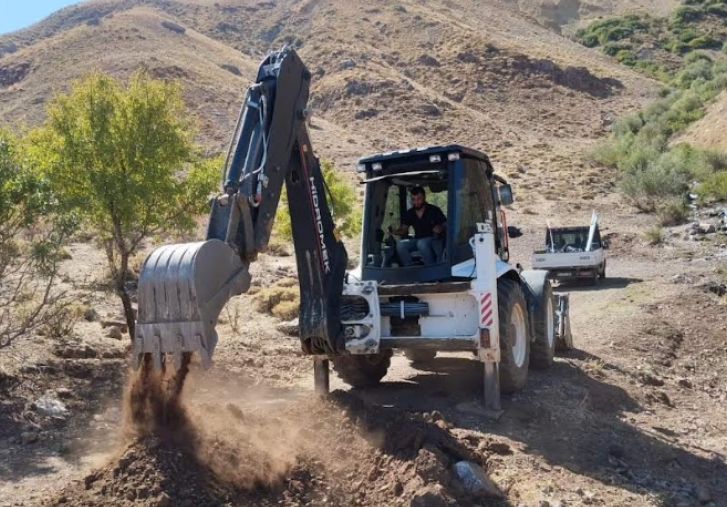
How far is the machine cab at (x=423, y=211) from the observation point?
9101 millimetres

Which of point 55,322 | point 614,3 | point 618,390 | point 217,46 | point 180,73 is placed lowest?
point 618,390

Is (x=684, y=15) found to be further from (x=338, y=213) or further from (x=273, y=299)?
(x=273, y=299)

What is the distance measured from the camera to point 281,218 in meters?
26.5

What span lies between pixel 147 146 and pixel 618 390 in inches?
316

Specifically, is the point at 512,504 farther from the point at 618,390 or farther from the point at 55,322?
the point at 55,322

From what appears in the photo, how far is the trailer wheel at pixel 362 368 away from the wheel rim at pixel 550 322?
2.33m

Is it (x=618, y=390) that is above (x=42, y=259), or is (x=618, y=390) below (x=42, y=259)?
below

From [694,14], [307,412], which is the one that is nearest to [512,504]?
[307,412]

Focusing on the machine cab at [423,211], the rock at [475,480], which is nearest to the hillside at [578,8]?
the machine cab at [423,211]

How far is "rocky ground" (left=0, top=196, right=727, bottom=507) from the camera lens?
20.8 feet

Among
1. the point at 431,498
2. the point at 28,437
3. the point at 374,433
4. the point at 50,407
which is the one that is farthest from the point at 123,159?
the point at 431,498

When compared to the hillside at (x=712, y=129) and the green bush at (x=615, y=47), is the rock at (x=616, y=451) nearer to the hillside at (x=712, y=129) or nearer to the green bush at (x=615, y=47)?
the hillside at (x=712, y=129)

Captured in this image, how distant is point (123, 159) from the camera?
12789 mm

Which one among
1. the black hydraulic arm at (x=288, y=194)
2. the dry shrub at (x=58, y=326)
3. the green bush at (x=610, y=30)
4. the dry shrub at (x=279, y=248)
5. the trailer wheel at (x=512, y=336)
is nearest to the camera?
the black hydraulic arm at (x=288, y=194)
